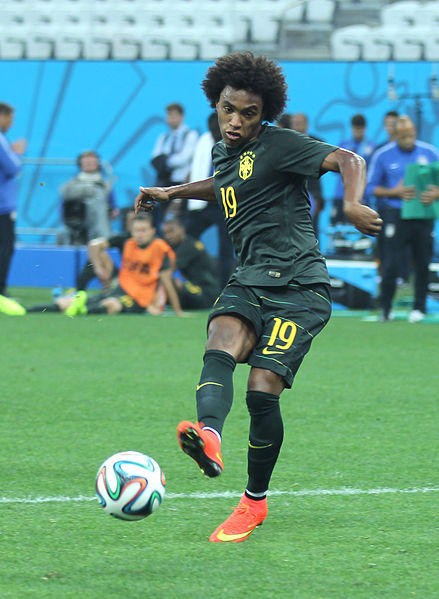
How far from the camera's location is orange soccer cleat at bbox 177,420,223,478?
3471 mm

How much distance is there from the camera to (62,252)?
1603 cm

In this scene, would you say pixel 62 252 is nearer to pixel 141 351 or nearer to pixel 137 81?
pixel 137 81

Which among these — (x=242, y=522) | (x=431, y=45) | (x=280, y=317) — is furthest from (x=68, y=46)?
(x=242, y=522)

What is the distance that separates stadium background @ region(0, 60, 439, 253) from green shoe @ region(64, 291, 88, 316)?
6439 mm

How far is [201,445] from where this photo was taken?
11.5 ft

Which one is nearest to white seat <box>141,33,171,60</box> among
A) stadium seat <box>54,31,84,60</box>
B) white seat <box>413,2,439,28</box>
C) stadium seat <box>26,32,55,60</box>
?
stadium seat <box>54,31,84,60</box>

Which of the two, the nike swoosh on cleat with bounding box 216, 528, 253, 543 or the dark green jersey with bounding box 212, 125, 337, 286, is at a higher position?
the dark green jersey with bounding box 212, 125, 337, 286

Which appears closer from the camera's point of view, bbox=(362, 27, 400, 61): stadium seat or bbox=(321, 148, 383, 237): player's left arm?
bbox=(321, 148, 383, 237): player's left arm

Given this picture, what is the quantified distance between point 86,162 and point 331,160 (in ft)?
39.9

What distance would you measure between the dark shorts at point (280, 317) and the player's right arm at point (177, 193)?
21.9 inches

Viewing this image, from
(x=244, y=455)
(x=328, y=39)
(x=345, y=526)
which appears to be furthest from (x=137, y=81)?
(x=345, y=526)

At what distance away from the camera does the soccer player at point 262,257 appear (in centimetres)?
398

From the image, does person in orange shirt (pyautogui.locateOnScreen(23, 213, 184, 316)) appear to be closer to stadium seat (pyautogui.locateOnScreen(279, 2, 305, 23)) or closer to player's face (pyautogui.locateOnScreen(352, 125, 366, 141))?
player's face (pyautogui.locateOnScreen(352, 125, 366, 141))

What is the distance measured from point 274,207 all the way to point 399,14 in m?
18.8
